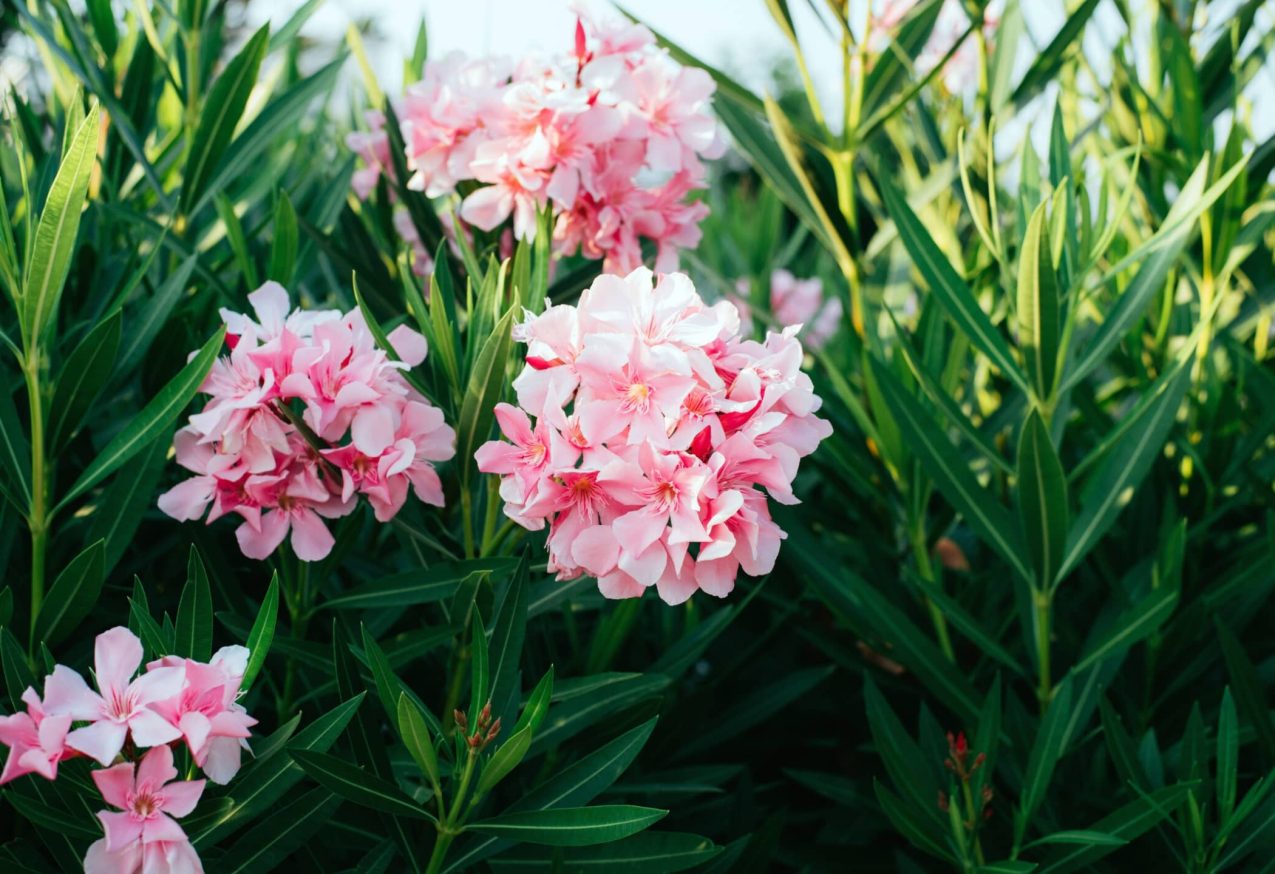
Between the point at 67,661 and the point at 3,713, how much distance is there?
0.28 m

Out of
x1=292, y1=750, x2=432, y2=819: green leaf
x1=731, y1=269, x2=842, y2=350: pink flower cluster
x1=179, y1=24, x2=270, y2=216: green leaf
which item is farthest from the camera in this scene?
x1=731, y1=269, x2=842, y2=350: pink flower cluster

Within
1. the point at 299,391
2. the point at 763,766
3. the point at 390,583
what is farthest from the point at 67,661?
the point at 763,766

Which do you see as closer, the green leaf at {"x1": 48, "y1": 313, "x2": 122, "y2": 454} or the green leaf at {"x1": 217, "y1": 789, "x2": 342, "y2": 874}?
Answer: the green leaf at {"x1": 217, "y1": 789, "x2": 342, "y2": 874}

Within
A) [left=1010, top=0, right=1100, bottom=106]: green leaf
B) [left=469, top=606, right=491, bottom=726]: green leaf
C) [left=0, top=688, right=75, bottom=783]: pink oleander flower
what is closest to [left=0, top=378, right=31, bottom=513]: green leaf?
[left=0, top=688, right=75, bottom=783]: pink oleander flower

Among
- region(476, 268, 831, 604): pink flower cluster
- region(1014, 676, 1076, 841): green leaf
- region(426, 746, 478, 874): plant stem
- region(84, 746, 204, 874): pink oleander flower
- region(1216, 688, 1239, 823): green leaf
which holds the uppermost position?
region(476, 268, 831, 604): pink flower cluster

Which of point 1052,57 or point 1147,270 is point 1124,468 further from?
point 1052,57

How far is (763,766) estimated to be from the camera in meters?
1.75

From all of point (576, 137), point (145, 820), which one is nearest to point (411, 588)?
point (145, 820)

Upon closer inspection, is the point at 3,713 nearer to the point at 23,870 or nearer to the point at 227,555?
the point at 23,870

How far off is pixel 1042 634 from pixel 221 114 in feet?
3.86

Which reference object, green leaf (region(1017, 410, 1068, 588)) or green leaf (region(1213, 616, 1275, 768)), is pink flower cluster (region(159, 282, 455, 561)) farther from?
green leaf (region(1213, 616, 1275, 768))

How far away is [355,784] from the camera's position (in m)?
0.84

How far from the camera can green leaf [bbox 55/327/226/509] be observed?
982 millimetres

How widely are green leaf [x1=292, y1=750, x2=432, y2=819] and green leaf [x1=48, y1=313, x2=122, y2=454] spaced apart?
1.45 feet
